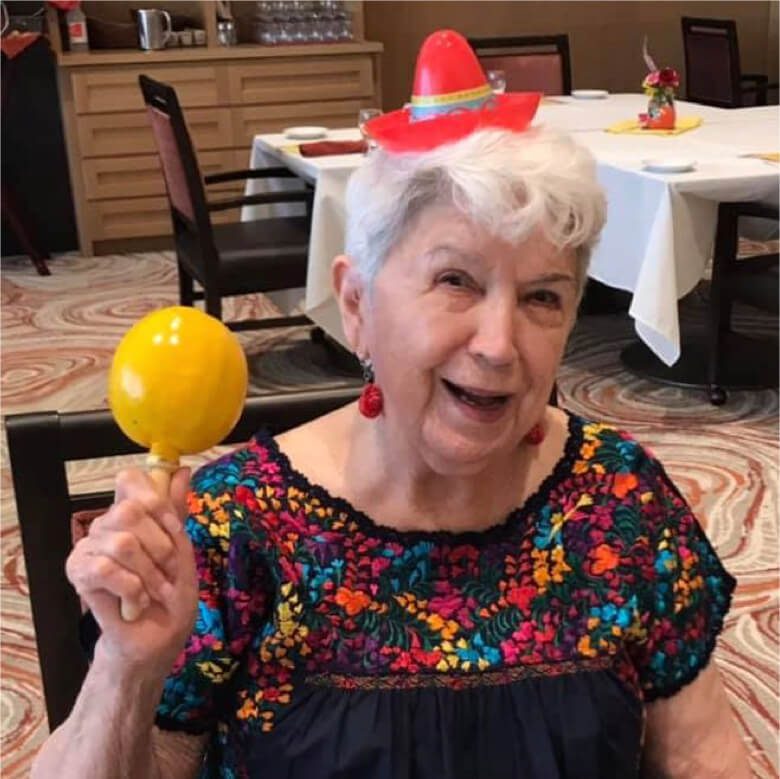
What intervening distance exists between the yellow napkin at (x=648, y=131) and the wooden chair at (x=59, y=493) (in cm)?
284

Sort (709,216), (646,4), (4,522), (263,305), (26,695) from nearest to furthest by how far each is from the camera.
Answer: (26,695) → (4,522) → (709,216) → (263,305) → (646,4)

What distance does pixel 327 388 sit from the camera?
48.6 inches

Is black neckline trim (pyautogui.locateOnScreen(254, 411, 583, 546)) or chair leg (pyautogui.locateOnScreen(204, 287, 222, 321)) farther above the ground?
black neckline trim (pyautogui.locateOnScreen(254, 411, 583, 546))

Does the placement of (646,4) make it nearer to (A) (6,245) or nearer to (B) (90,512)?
(A) (6,245)

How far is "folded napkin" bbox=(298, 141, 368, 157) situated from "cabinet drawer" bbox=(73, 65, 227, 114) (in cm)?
211

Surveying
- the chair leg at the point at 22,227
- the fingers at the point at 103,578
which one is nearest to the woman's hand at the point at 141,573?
the fingers at the point at 103,578

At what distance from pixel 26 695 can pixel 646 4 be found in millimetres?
5734

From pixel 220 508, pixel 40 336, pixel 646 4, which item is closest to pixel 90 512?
pixel 220 508

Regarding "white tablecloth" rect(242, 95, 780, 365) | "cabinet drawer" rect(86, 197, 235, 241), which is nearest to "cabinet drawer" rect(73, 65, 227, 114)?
"cabinet drawer" rect(86, 197, 235, 241)

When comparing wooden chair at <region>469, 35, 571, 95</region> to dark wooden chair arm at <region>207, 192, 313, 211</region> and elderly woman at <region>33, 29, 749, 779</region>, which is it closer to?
dark wooden chair arm at <region>207, 192, 313, 211</region>

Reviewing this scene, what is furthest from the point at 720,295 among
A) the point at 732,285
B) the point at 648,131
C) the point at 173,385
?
the point at 173,385

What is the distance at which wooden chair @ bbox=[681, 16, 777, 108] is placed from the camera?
520 cm

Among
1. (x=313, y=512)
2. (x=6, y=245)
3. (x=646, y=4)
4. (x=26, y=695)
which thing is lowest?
(x=26, y=695)

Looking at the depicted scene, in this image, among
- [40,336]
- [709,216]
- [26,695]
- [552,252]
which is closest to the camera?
[552,252]
